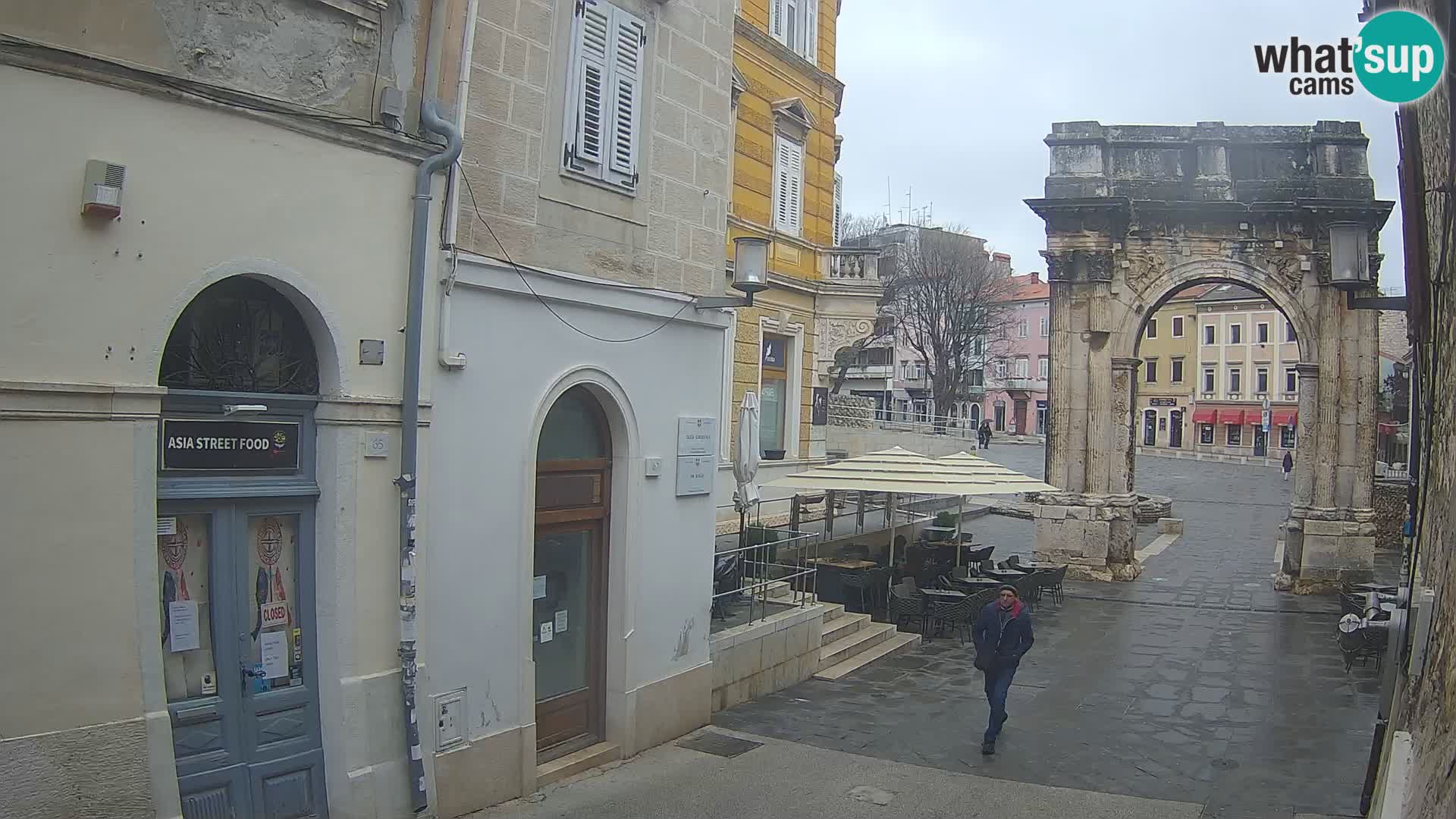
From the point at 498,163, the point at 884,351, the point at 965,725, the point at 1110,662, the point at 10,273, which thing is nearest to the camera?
the point at 10,273

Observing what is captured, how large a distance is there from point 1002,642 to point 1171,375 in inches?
2655

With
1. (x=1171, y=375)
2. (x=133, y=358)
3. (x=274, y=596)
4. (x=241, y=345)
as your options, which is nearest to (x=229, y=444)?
(x=241, y=345)

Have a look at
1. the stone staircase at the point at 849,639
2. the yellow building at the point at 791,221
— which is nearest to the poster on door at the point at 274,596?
the stone staircase at the point at 849,639

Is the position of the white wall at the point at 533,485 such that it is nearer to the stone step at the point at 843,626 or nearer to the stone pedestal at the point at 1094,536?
the stone step at the point at 843,626

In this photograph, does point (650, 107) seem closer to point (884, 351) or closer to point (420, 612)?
point (420, 612)

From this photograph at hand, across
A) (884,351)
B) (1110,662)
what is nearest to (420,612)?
(1110,662)

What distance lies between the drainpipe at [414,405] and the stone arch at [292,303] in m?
0.51

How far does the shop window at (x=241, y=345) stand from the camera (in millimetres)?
6348

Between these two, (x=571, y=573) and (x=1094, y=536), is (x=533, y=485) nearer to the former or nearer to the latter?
(x=571, y=573)

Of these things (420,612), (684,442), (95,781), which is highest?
(684,442)

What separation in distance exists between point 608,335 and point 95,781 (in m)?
4.91

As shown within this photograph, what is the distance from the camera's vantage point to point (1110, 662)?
1406 centimetres

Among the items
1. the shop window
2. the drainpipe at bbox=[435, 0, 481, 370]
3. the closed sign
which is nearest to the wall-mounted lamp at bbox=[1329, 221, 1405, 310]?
the drainpipe at bbox=[435, 0, 481, 370]

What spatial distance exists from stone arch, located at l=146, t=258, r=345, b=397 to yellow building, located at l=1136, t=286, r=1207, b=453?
69.5 m
